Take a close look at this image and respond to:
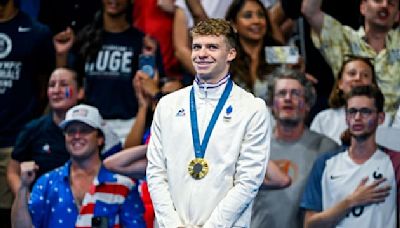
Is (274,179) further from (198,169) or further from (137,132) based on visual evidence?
(137,132)

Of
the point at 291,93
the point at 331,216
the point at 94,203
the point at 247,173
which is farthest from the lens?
the point at 291,93

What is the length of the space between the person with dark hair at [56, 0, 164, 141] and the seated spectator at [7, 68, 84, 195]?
356 mm

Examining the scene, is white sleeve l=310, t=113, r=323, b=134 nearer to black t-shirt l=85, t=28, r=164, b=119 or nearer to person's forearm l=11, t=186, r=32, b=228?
black t-shirt l=85, t=28, r=164, b=119

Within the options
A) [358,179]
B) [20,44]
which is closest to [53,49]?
[20,44]

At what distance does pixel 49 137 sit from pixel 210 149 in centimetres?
273

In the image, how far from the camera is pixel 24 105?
8.62m

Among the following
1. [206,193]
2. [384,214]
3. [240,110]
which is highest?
[240,110]

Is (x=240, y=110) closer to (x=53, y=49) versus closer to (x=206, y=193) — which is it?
(x=206, y=193)

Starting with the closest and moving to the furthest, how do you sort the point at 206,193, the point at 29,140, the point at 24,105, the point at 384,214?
1. the point at 206,193
2. the point at 384,214
3. the point at 29,140
4. the point at 24,105

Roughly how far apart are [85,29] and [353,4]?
7.07ft

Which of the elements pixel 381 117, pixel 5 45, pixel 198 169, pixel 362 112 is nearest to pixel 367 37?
pixel 381 117

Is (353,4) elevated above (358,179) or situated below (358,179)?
above

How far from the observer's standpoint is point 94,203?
726 centimetres

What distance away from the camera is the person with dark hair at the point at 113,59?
8547 mm
